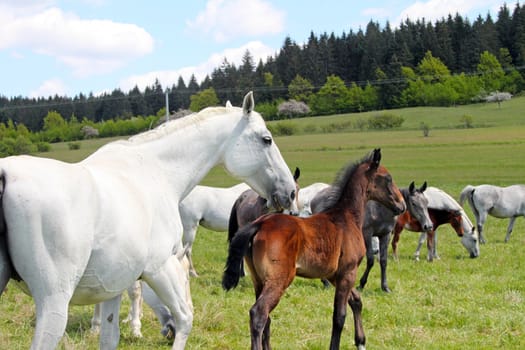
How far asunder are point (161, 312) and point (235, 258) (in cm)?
128

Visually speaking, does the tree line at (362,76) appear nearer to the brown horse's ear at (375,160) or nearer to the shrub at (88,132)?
the shrub at (88,132)

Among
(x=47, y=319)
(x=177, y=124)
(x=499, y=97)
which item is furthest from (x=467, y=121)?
(x=47, y=319)

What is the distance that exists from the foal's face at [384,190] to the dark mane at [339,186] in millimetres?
267

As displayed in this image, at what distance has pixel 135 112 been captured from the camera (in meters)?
83.2

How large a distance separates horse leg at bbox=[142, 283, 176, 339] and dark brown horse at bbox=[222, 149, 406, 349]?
3.12 ft

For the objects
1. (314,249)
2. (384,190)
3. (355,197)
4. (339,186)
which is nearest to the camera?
(314,249)

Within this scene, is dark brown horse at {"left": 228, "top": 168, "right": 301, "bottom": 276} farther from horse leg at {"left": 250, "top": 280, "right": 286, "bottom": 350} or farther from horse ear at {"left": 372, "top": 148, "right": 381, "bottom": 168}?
horse leg at {"left": 250, "top": 280, "right": 286, "bottom": 350}

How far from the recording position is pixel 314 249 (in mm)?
5461

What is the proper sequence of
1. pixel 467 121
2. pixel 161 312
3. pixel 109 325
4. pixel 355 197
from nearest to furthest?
pixel 109 325
pixel 161 312
pixel 355 197
pixel 467 121

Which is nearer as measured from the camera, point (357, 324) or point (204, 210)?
point (357, 324)

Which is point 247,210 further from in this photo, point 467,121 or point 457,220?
point 467,121

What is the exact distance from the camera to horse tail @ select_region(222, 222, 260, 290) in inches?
200

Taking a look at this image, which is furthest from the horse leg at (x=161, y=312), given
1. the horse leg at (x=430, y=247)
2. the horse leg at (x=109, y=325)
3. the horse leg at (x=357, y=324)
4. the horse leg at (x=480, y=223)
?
the horse leg at (x=480, y=223)

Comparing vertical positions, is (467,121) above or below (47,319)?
below
